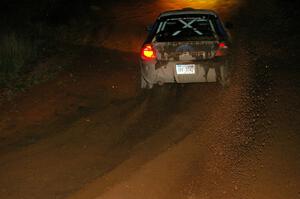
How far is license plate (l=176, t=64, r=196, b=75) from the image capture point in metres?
9.48

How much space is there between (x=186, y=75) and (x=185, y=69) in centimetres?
12

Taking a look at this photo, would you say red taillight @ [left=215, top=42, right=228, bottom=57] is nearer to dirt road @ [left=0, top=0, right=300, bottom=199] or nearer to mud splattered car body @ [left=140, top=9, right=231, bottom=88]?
mud splattered car body @ [left=140, top=9, right=231, bottom=88]

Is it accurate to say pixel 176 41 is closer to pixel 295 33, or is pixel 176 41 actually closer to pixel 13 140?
pixel 13 140

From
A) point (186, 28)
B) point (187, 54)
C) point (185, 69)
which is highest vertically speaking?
point (186, 28)

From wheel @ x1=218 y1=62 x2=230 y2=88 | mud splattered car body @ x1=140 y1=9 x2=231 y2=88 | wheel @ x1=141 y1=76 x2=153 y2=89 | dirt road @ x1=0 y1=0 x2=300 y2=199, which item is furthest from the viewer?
wheel @ x1=141 y1=76 x2=153 y2=89

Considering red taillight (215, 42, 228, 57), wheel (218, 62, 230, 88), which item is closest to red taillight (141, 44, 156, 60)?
red taillight (215, 42, 228, 57)

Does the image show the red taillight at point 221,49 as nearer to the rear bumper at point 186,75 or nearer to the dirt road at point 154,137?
the rear bumper at point 186,75

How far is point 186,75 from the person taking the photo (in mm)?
9547

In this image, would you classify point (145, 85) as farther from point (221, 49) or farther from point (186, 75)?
point (221, 49)

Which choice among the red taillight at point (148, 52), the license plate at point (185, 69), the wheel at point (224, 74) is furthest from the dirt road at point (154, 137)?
the red taillight at point (148, 52)

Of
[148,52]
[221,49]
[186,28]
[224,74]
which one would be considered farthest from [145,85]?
[221,49]

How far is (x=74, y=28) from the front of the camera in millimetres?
18969

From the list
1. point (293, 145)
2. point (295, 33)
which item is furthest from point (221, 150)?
point (295, 33)

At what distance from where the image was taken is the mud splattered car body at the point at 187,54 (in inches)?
372
